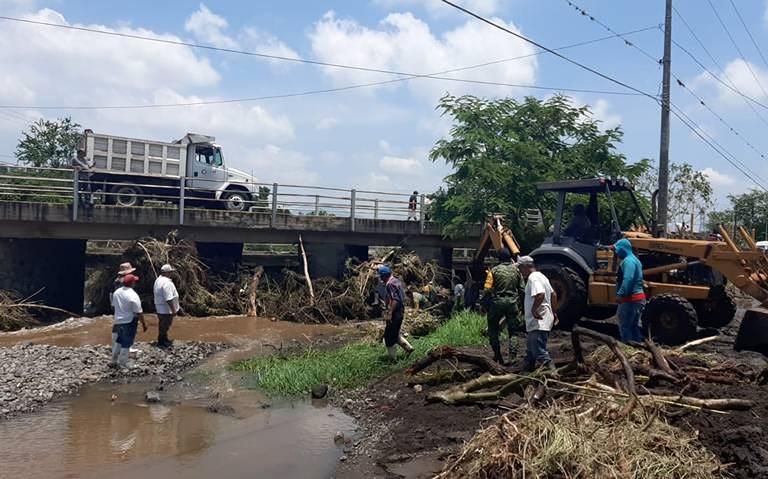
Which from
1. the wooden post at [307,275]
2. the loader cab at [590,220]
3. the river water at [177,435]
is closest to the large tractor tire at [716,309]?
the loader cab at [590,220]

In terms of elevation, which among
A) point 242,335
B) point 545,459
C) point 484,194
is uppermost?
point 484,194

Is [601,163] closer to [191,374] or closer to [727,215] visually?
[191,374]

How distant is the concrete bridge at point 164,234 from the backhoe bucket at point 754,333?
1296 centimetres

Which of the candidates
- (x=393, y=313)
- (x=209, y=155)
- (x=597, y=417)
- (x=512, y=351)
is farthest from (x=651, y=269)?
(x=209, y=155)

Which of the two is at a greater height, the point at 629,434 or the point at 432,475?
the point at 629,434

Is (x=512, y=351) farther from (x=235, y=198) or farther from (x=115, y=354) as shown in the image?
(x=235, y=198)

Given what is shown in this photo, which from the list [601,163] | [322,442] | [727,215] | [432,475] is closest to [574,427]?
[432,475]

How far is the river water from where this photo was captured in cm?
660

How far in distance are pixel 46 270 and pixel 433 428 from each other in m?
16.2

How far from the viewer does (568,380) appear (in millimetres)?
6965

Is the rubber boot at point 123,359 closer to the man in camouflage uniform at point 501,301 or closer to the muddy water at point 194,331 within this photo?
the muddy water at point 194,331

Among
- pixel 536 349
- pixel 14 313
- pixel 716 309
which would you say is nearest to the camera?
pixel 536 349

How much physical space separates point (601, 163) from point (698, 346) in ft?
33.7

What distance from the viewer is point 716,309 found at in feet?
37.6
